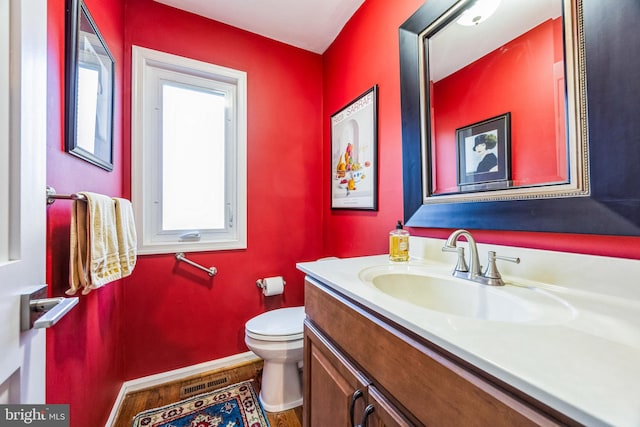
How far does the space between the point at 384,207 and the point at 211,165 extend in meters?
Result: 1.21

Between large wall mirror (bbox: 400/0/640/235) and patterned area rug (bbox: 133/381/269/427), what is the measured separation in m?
1.29

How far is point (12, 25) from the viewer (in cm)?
44

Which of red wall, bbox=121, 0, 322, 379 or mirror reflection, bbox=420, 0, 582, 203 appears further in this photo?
red wall, bbox=121, 0, 322, 379

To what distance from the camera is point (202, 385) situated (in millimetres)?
1526

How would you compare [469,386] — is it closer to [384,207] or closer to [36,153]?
[36,153]

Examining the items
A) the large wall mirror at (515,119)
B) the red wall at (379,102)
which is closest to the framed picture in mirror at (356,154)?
the red wall at (379,102)

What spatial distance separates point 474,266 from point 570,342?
15.8 inches

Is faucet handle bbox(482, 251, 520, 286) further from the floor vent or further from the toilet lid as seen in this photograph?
the floor vent

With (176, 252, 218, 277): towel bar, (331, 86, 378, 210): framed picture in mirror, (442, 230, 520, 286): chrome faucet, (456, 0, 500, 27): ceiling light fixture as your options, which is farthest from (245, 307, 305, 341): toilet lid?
(456, 0, 500, 27): ceiling light fixture

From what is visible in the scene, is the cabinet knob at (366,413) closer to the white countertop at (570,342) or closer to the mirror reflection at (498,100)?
the white countertop at (570,342)

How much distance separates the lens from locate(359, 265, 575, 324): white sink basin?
0.59 metres

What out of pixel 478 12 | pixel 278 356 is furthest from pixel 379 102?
pixel 278 356

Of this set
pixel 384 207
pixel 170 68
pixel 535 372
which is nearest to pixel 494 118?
pixel 384 207

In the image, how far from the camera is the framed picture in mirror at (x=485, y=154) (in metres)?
0.85
